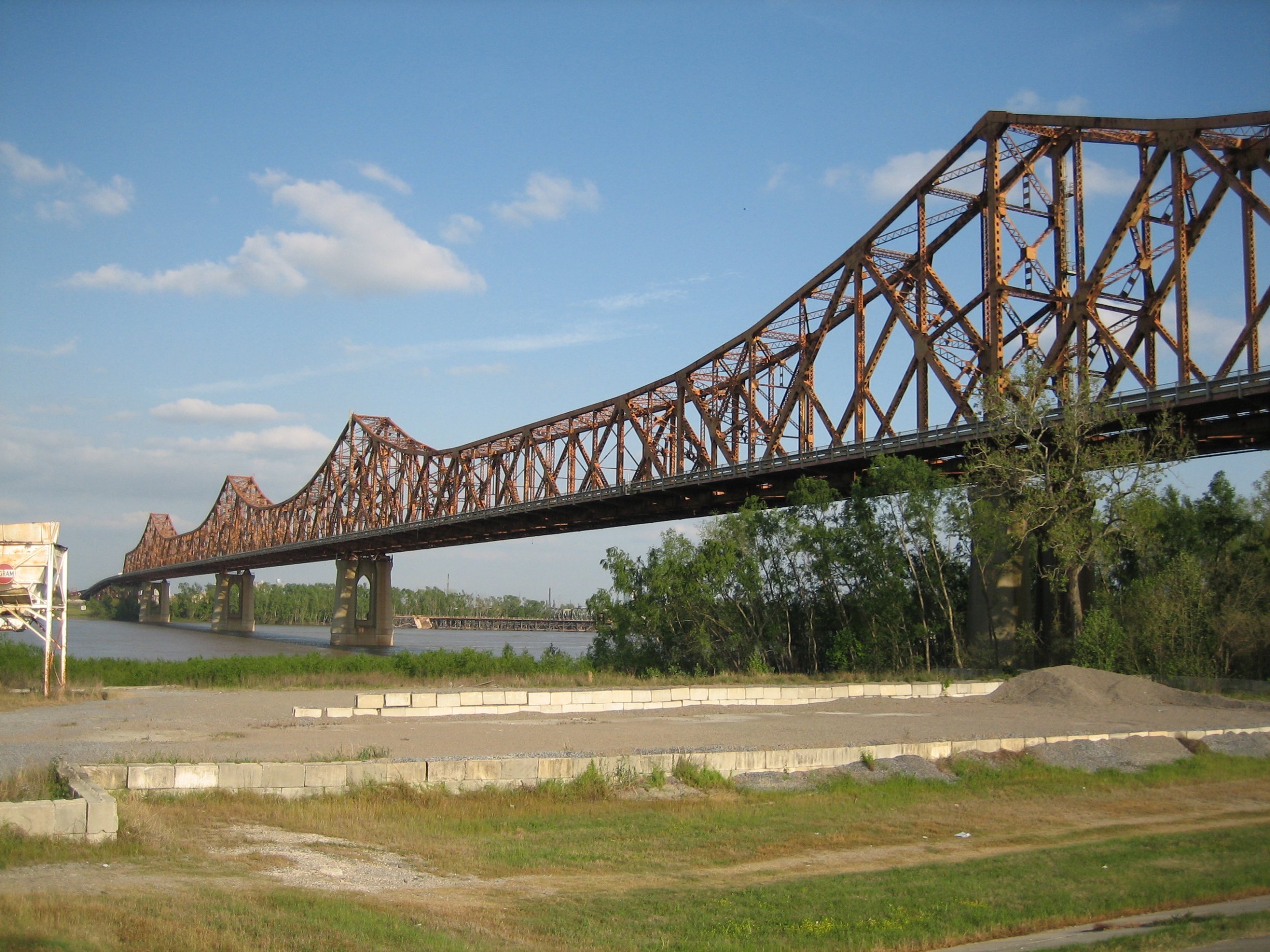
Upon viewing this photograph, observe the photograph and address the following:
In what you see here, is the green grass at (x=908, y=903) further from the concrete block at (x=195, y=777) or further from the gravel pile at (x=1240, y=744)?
the gravel pile at (x=1240, y=744)

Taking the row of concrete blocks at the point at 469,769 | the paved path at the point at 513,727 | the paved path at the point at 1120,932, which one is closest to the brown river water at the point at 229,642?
the paved path at the point at 513,727

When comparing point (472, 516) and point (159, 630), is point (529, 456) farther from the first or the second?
point (159, 630)

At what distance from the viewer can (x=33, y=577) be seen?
2673 cm

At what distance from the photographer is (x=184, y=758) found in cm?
1639

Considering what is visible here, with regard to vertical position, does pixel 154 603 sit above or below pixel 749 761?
above

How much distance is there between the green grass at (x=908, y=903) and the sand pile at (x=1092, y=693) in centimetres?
1806

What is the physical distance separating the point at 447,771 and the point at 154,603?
174899 millimetres

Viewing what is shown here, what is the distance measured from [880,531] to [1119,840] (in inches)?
1203

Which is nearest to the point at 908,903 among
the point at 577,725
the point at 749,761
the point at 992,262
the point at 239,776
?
the point at 749,761

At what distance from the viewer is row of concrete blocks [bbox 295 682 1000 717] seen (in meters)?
25.9

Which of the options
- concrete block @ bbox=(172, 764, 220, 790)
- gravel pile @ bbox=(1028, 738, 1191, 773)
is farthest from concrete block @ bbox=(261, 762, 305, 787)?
gravel pile @ bbox=(1028, 738, 1191, 773)

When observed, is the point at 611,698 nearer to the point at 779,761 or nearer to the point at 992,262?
the point at 779,761

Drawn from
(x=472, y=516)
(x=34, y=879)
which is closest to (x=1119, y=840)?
(x=34, y=879)

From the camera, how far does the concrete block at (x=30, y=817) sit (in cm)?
1051
